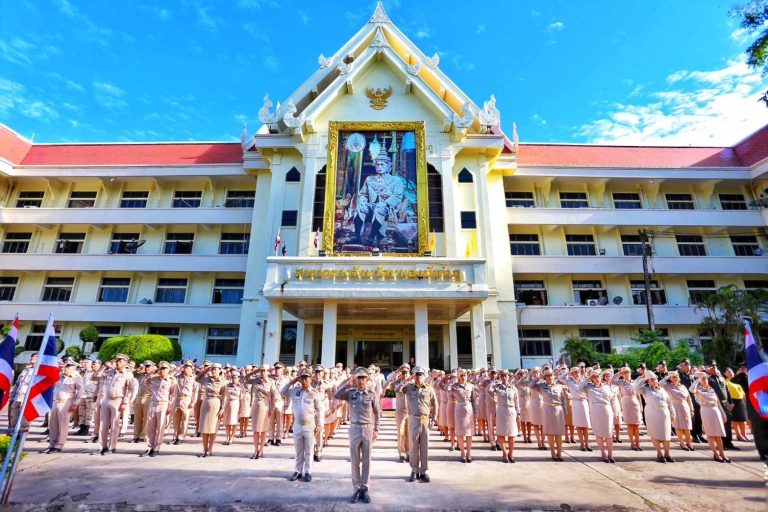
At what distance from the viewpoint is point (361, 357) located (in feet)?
64.7

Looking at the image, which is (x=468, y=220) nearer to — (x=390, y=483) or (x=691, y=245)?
(x=691, y=245)

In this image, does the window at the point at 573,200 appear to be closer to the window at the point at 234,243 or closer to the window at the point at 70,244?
the window at the point at 234,243

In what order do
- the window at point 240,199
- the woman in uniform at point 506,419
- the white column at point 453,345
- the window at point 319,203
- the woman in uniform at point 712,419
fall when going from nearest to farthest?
the woman in uniform at point 506,419 < the woman in uniform at point 712,419 < the white column at point 453,345 < the window at point 319,203 < the window at point 240,199

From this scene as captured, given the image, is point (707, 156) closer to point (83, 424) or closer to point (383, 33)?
point (383, 33)

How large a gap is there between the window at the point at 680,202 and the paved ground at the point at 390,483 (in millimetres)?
18937

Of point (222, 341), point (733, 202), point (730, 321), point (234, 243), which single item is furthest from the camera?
Answer: point (733, 202)

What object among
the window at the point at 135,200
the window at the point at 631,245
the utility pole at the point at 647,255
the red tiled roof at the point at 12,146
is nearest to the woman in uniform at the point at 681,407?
the utility pole at the point at 647,255

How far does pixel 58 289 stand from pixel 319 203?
16397mm

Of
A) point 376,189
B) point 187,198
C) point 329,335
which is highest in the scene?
point 187,198

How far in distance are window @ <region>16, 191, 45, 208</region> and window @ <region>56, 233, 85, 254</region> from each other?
2.86m

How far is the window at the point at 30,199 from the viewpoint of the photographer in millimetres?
23953

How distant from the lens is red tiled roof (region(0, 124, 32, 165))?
23484 mm

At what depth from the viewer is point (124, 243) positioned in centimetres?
2308

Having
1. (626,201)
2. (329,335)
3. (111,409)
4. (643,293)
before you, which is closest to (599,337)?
(643,293)
